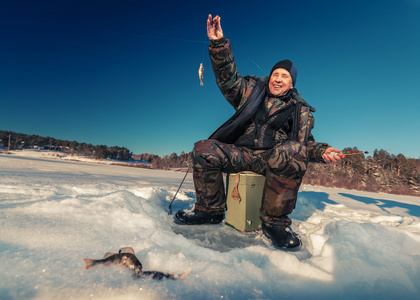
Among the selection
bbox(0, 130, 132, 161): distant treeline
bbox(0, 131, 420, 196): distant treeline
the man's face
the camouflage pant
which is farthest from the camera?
bbox(0, 130, 132, 161): distant treeline

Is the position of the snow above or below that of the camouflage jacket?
below

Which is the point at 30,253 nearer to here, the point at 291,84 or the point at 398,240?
the point at 398,240

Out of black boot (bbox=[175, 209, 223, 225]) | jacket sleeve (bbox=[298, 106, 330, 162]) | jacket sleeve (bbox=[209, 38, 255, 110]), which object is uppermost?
jacket sleeve (bbox=[209, 38, 255, 110])

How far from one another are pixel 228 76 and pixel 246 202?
4.40ft

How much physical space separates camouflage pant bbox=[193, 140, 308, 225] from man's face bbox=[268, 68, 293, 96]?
82 cm

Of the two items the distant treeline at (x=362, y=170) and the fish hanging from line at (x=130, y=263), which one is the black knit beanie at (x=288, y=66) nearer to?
the fish hanging from line at (x=130, y=263)

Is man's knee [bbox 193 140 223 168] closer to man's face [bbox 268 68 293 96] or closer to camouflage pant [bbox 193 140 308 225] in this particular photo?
camouflage pant [bbox 193 140 308 225]

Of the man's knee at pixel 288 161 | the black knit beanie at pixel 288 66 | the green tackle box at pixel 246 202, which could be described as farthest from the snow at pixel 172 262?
the black knit beanie at pixel 288 66

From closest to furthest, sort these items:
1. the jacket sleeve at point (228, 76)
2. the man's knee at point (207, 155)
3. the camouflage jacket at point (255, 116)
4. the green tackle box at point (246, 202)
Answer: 1. the green tackle box at point (246, 202)
2. the man's knee at point (207, 155)
3. the jacket sleeve at point (228, 76)
4. the camouflage jacket at point (255, 116)

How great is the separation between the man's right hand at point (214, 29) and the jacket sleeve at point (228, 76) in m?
0.04

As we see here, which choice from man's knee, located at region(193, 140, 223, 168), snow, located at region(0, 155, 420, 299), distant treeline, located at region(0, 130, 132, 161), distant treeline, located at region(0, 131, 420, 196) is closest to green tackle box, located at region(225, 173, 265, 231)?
man's knee, located at region(193, 140, 223, 168)

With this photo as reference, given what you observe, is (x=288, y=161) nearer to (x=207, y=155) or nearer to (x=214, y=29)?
(x=207, y=155)

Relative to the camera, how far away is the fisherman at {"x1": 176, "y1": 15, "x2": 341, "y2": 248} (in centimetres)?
167

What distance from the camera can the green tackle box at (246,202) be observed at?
1.80 meters
